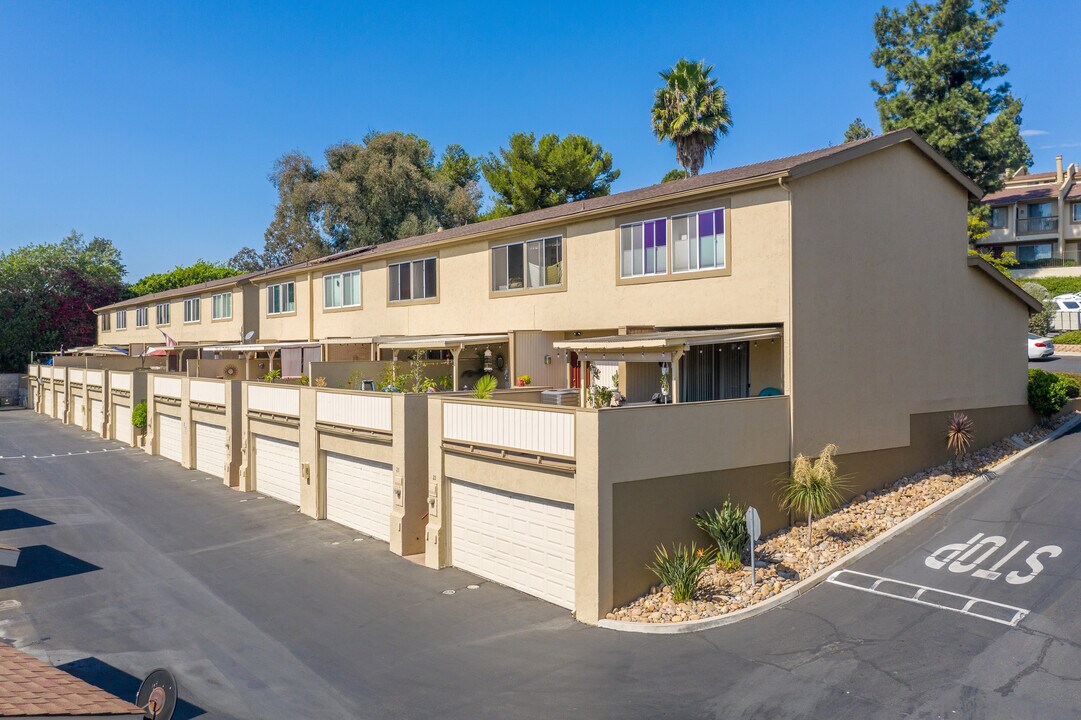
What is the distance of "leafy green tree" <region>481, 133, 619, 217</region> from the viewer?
51.7m

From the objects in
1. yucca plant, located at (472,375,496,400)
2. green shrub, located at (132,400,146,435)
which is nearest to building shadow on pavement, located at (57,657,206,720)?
yucca plant, located at (472,375,496,400)

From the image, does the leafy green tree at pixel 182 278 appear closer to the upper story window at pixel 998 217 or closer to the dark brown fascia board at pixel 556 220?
the dark brown fascia board at pixel 556 220

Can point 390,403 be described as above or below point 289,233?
below

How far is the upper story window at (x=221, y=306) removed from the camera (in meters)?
45.9

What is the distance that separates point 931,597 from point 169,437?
3541 centimetres

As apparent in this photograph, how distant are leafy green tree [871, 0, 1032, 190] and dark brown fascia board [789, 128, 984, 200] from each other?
65.1 ft

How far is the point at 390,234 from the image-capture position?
56.4 meters

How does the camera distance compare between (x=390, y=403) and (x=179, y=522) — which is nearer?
(x=390, y=403)

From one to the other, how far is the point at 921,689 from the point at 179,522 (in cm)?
2234

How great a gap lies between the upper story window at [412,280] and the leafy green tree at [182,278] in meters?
56.4

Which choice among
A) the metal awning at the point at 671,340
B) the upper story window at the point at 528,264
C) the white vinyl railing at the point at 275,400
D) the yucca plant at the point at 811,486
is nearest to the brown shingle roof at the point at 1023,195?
the upper story window at the point at 528,264

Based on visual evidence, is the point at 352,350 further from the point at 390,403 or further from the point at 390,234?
the point at 390,234

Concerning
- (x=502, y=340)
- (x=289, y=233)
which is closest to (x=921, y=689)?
(x=502, y=340)

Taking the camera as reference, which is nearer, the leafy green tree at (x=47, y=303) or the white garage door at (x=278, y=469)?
the white garage door at (x=278, y=469)
